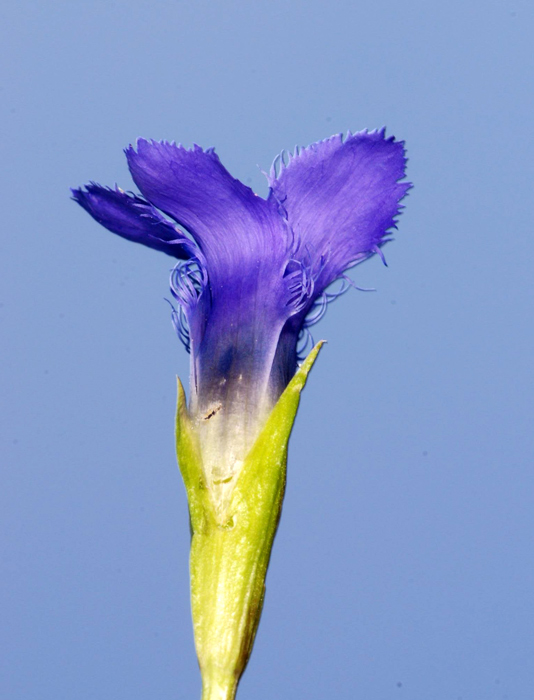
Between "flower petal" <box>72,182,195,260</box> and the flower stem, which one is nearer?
the flower stem

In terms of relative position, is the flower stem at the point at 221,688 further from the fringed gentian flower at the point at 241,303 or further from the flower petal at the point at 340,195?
the flower petal at the point at 340,195

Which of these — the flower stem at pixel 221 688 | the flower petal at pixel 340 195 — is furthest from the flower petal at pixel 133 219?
the flower stem at pixel 221 688

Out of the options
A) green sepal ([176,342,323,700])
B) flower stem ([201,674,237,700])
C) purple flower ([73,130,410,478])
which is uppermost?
purple flower ([73,130,410,478])

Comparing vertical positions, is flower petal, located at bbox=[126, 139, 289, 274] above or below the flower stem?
above

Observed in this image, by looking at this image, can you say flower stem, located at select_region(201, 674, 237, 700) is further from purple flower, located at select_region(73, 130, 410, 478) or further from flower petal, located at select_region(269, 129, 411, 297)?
flower petal, located at select_region(269, 129, 411, 297)

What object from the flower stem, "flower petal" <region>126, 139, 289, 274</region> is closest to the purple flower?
"flower petal" <region>126, 139, 289, 274</region>

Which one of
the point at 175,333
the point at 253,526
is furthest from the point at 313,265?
the point at 253,526

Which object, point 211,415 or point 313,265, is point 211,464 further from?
point 313,265
